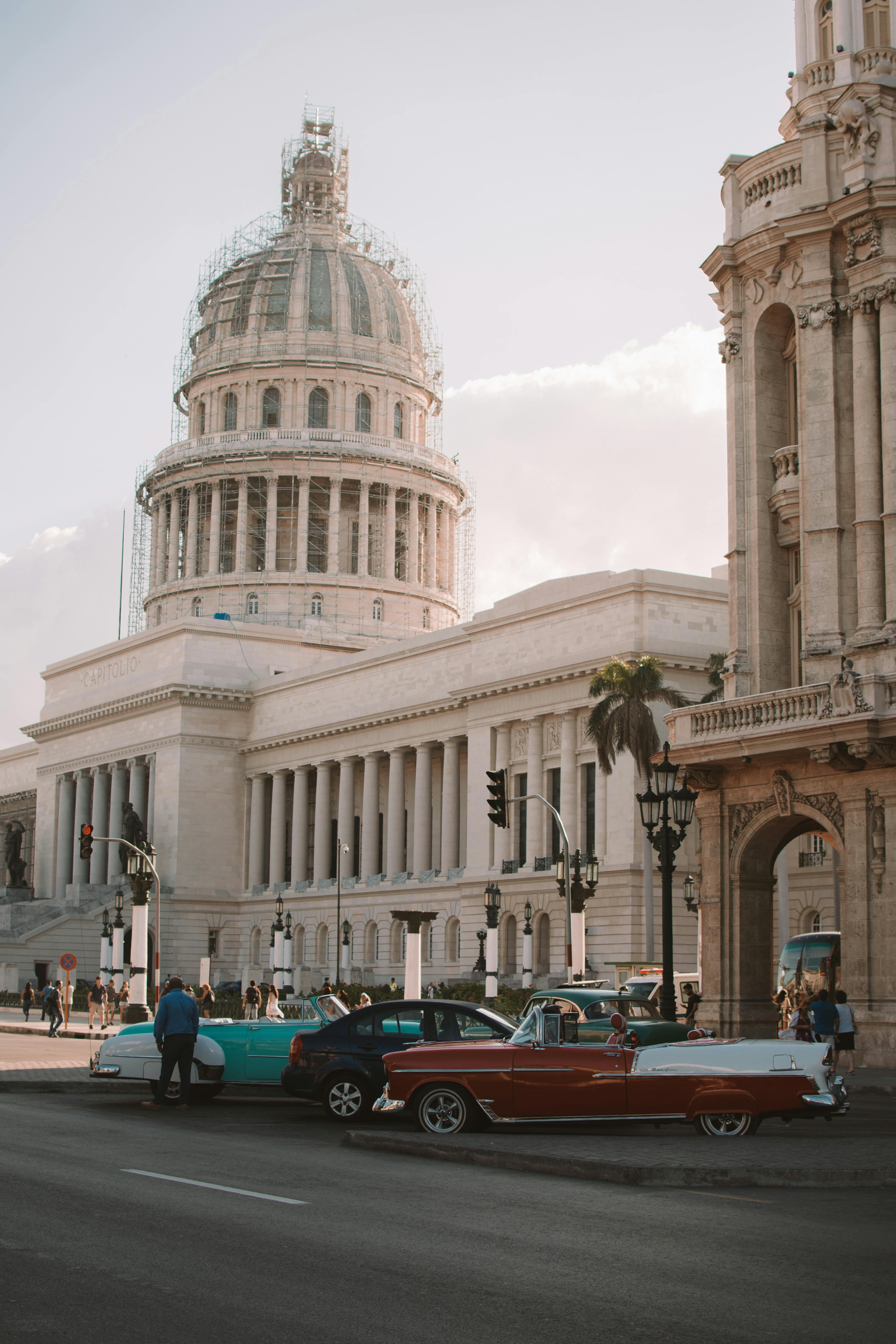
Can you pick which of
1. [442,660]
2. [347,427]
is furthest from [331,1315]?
[347,427]

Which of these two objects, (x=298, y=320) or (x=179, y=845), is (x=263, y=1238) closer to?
(x=179, y=845)

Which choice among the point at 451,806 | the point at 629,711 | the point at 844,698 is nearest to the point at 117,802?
the point at 451,806

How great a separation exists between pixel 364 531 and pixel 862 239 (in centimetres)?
8184

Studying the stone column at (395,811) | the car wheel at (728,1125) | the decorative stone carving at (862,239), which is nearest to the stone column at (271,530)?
the stone column at (395,811)

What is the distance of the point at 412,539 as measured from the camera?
375 feet

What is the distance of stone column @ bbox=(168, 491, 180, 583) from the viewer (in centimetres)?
11638

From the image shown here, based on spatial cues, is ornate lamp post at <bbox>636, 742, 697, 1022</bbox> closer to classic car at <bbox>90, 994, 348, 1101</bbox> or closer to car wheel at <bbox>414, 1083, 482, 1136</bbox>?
classic car at <bbox>90, 994, 348, 1101</bbox>

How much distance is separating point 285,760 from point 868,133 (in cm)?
6451

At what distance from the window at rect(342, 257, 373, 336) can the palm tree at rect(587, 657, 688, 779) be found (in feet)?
210

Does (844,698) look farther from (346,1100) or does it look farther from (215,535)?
(215,535)

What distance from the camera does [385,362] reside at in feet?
384

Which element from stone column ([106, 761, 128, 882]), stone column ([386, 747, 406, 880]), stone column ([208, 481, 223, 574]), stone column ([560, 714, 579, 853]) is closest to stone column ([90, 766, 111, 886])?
stone column ([106, 761, 128, 882])

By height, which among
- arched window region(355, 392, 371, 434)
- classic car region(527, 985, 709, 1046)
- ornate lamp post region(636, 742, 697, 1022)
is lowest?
classic car region(527, 985, 709, 1046)

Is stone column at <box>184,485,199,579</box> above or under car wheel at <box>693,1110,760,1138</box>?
above
